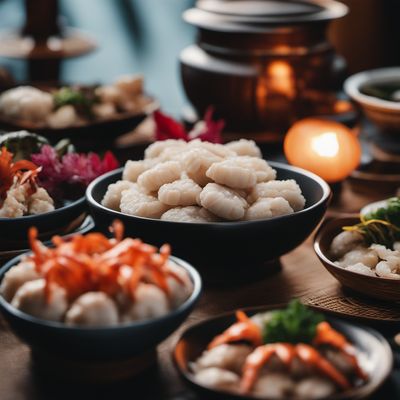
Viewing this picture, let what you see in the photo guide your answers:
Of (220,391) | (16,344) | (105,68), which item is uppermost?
(220,391)

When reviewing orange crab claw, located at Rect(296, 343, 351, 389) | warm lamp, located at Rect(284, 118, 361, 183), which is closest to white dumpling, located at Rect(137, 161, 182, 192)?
orange crab claw, located at Rect(296, 343, 351, 389)

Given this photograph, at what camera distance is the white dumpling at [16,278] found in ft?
3.97

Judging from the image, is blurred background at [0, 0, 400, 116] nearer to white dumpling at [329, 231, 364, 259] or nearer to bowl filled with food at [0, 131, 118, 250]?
bowl filled with food at [0, 131, 118, 250]

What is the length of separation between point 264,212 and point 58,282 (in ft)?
1.49

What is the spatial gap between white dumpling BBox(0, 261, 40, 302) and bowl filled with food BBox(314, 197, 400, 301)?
55 cm

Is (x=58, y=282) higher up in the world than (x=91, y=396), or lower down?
higher up

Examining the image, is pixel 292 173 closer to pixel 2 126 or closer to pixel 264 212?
pixel 264 212

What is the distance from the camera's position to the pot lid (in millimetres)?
2379

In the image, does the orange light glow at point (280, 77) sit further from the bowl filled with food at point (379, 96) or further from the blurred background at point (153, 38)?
the blurred background at point (153, 38)

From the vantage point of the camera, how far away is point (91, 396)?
118cm

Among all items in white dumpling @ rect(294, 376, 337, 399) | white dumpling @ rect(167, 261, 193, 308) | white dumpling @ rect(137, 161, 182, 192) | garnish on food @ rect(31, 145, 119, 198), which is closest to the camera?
white dumpling @ rect(294, 376, 337, 399)

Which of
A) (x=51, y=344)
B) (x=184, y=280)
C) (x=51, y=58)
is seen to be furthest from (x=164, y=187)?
(x=51, y=58)

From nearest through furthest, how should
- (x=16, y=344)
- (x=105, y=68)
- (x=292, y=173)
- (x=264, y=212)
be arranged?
1. (x=16, y=344)
2. (x=264, y=212)
3. (x=292, y=173)
4. (x=105, y=68)

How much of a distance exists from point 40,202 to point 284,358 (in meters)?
0.73
